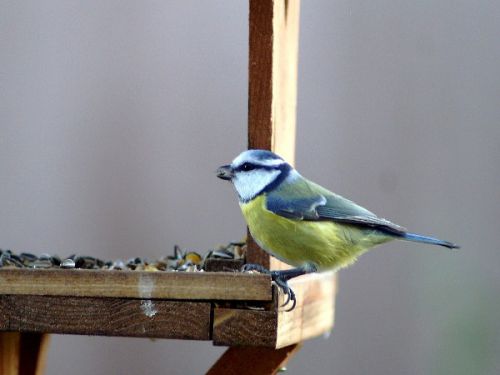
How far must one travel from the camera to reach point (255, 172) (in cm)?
247

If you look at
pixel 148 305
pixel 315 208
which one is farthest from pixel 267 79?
pixel 148 305

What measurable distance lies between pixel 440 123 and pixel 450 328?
3.90ft

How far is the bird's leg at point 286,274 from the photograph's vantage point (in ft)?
6.93

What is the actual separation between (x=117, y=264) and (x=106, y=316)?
53cm

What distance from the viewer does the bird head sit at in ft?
7.95

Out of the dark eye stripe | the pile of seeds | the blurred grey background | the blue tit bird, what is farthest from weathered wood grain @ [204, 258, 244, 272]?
the blurred grey background

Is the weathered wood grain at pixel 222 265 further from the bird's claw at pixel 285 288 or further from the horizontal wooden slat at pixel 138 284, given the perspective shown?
the horizontal wooden slat at pixel 138 284

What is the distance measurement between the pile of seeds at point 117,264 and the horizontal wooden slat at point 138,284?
8.0 inches

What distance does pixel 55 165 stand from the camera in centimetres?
459

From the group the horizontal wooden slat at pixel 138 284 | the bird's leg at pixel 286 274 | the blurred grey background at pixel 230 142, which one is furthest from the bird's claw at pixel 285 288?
the blurred grey background at pixel 230 142

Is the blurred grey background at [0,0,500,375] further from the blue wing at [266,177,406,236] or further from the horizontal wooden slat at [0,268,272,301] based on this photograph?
the horizontal wooden slat at [0,268,272,301]

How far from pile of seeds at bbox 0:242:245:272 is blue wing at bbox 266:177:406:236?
0.79 ft

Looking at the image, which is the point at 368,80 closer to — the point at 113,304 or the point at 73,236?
the point at 73,236

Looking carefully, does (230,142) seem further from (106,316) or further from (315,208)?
(106,316)
